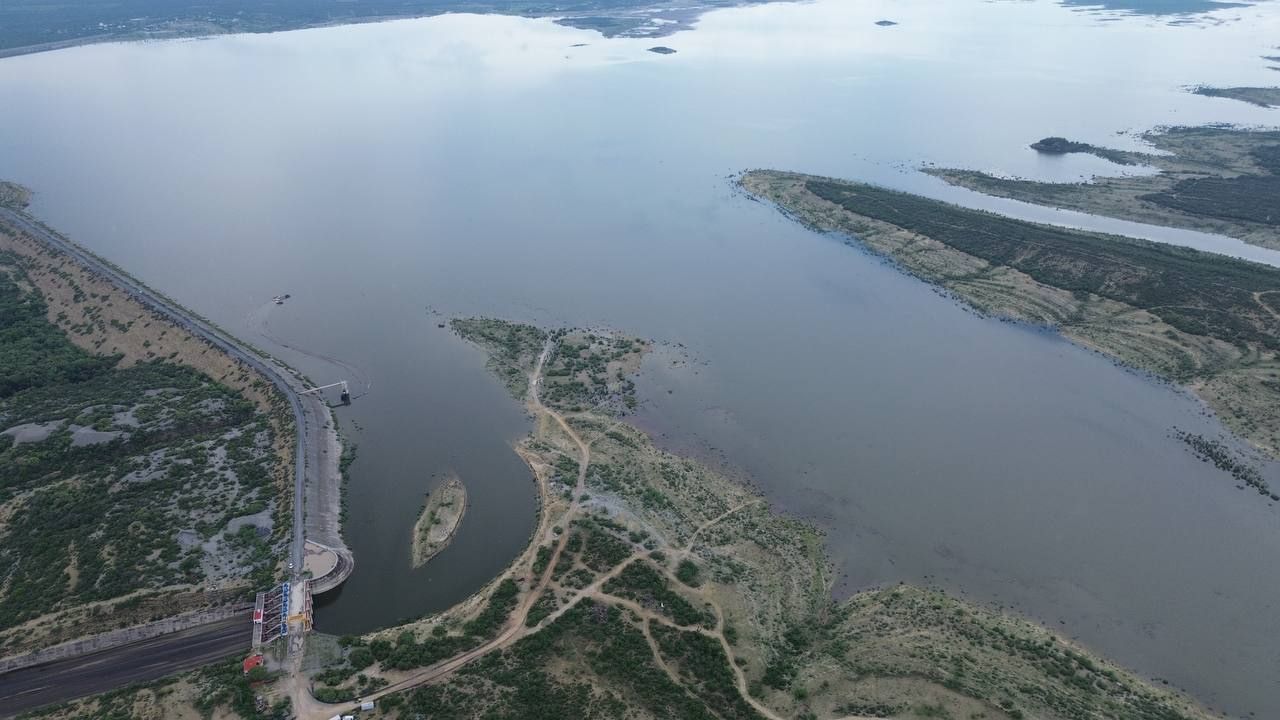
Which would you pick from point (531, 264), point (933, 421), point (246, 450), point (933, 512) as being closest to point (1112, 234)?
point (933, 421)

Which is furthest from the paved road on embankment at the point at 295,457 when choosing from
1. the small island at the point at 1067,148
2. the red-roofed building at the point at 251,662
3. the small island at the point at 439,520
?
the small island at the point at 1067,148

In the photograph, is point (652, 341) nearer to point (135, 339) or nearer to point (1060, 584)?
point (1060, 584)

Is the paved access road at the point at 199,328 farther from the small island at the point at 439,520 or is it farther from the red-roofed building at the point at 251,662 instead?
the small island at the point at 439,520

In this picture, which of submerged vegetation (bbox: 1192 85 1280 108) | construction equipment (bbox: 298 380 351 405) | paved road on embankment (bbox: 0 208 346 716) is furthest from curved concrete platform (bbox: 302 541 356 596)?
submerged vegetation (bbox: 1192 85 1280 108)

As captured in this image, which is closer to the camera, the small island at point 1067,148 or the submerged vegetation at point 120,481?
the submerged vegetation at point 120,481

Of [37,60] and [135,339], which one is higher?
[37,60]

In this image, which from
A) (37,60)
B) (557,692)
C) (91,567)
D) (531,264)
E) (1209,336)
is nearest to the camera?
(557,692)

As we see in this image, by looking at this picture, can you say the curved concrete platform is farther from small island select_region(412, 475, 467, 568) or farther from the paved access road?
small island select_region(412, 475, 467, 568)
